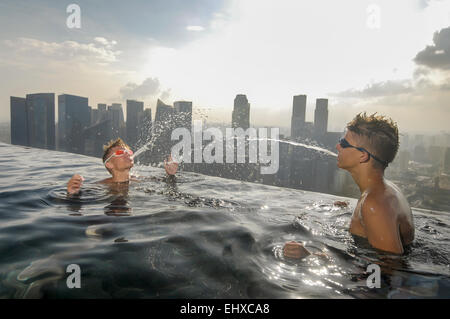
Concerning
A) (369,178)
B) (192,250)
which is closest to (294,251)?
(192,250)

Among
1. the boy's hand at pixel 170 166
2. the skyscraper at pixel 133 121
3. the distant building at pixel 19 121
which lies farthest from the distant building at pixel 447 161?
the distant building at pixel 19 121

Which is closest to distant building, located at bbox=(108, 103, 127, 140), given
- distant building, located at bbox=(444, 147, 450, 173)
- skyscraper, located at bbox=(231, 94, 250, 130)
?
skyscraper, located at bbox=(231, 94, 250, 130)

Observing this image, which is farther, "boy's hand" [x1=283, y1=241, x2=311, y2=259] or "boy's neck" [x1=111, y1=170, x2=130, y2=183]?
"boy's neck" [x1=111, y1=170, x2=130, y2=183]

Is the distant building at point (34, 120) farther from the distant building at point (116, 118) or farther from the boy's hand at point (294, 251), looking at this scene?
the boy's hand at point (294, 251)

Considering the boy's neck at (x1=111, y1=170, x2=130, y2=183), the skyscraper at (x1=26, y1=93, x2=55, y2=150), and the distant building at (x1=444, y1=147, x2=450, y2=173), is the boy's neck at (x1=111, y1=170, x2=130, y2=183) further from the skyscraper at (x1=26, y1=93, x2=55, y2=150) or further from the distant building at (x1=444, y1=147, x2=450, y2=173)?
the distant building at (x1=444, y1=147, x2=450, y2=173)

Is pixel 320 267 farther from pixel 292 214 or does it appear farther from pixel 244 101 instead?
pixel 244 101

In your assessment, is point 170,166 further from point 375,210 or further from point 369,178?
point 375,210
